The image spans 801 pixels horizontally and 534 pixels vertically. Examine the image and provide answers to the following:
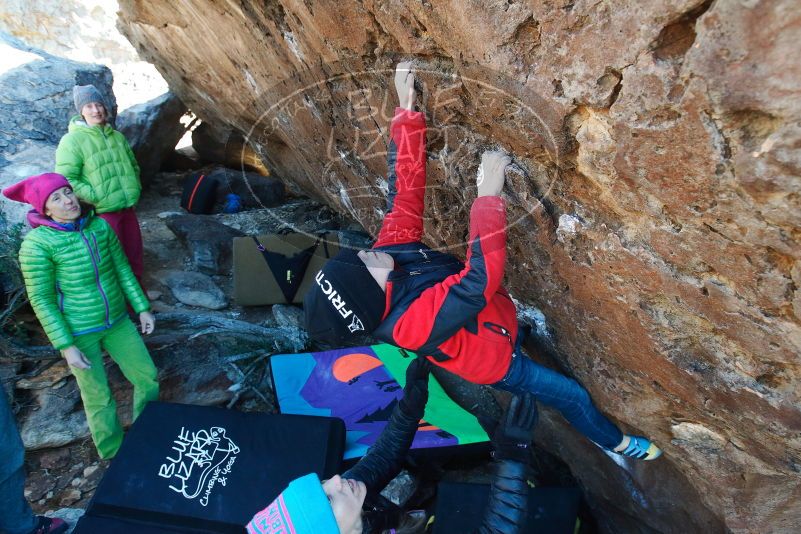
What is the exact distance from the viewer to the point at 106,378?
3.22 meters

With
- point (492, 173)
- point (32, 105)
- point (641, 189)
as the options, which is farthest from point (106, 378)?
point (32, 105)

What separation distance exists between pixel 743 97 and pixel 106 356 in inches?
155

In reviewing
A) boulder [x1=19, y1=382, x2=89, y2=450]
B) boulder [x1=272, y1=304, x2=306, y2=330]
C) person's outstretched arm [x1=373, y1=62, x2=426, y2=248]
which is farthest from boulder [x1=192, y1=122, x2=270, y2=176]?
person's outstretched arm [x1=373, y1=62, x2=426, y2=248]

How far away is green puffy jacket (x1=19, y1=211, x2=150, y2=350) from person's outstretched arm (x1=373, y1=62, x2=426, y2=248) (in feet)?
5.65

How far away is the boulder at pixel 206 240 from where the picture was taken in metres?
5.39

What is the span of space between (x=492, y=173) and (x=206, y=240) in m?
4.27

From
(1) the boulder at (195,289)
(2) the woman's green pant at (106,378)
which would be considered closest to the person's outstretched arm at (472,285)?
(2) the woman's green pant at (106,378)

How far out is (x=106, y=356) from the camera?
3.75 meters

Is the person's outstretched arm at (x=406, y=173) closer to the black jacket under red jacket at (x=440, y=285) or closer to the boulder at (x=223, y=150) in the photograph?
the black jacket under red jacket at (x=440, y=285)

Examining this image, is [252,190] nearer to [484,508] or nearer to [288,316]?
[288,316]

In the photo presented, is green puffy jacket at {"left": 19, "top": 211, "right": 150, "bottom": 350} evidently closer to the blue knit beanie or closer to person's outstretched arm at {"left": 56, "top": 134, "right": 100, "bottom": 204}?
person's outstretched arm at {"left": 56, "top": 134, "right": 100, "bottom": 204}

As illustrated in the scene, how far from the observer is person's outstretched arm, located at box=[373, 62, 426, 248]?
228 centimetres

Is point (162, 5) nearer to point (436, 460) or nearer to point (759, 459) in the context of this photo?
point (436, 460)

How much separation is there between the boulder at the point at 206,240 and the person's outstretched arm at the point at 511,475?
400 cm
